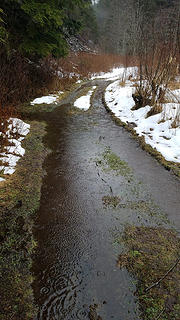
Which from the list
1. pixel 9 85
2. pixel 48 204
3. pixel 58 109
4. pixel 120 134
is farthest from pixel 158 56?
pixel 48 204

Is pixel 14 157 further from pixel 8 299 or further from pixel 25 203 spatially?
pixel 8 299

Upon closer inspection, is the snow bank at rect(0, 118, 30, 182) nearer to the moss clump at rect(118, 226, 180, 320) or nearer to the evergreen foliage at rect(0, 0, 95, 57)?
the moss clump at rect(118, 226, 180, 320)

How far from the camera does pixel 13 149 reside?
4652mm

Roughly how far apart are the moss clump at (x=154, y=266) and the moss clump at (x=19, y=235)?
100 cm

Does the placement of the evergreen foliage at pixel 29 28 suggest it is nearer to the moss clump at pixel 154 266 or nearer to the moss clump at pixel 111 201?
the moss clump at pixel 111 201

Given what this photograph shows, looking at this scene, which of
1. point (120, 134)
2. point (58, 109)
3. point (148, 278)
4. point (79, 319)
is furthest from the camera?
point (58, 109)

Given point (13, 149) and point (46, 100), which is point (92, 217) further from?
point (46, 100)

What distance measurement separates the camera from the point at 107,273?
2.20 m

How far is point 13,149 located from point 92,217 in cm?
255

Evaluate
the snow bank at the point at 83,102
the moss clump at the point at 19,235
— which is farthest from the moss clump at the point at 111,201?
the snow bank at the point at 83,102

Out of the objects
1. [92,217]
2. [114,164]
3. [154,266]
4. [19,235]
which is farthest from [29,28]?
[154,266]

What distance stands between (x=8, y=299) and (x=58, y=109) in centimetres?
784

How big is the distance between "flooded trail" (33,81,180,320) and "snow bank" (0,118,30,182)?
24.9 inches

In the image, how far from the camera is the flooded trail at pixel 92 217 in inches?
76.5
